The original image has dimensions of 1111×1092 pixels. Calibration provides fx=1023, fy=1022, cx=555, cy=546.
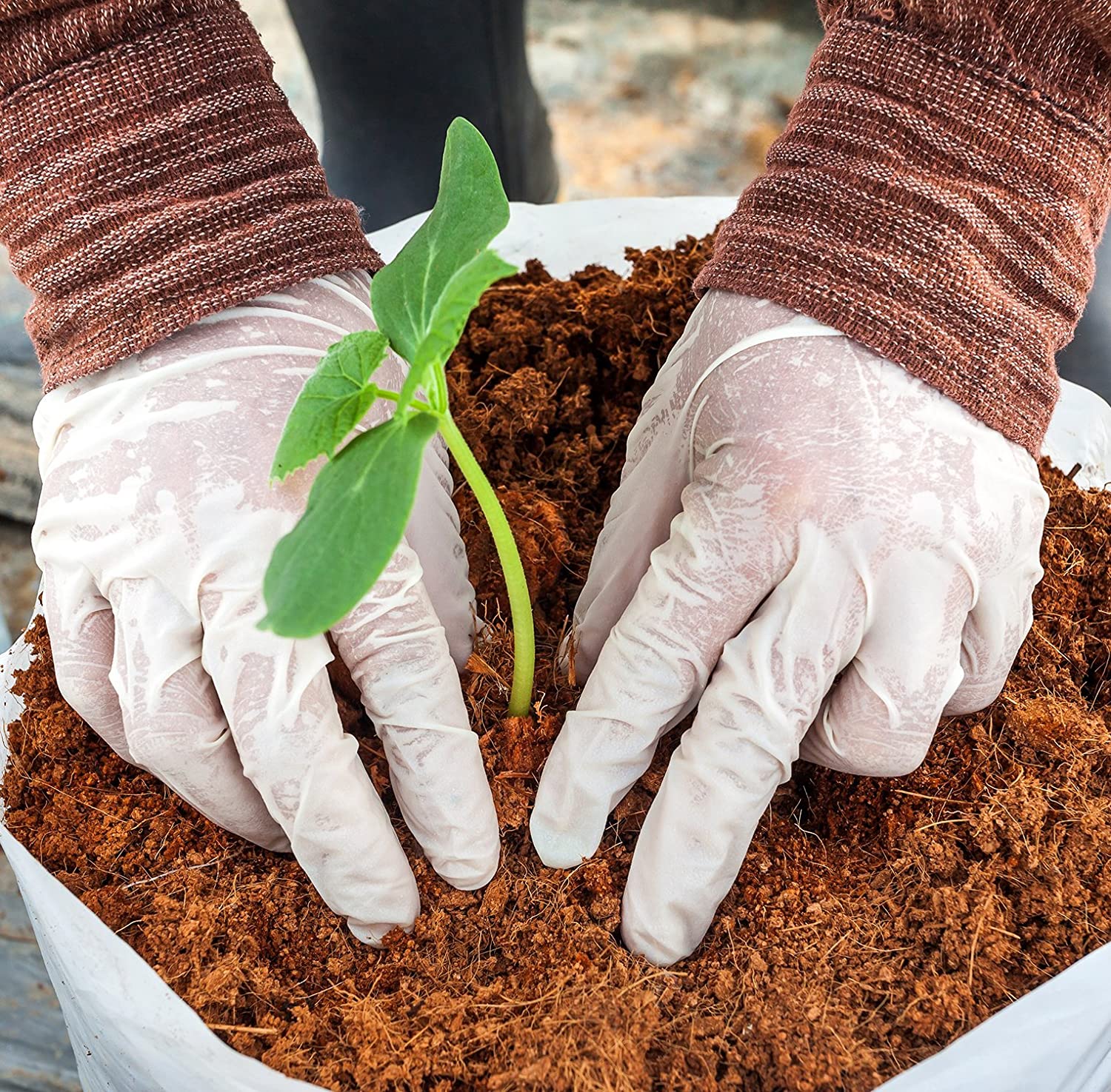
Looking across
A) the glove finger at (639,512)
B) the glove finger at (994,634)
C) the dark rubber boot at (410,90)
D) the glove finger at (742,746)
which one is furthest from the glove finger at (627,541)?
the dark rubber boot at (410,90)

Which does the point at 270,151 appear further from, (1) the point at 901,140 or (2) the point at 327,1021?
(2) the point at 327,1021

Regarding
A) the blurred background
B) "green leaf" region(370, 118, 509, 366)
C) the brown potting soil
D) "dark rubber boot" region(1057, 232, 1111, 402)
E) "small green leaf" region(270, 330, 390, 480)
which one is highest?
"green leaf" region(370, 118, 509, 366)

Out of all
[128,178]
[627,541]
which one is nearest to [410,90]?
[128,178]

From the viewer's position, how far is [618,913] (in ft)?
2.49

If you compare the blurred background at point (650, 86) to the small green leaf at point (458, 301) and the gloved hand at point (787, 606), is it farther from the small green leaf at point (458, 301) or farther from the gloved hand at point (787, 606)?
the small green leaf at point (458, 301)

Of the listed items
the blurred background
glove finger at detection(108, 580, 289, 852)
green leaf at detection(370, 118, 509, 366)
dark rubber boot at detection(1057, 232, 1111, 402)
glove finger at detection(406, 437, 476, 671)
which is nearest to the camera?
green leaf at detection(370, 118, 509, 366)

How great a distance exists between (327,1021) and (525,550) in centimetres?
41

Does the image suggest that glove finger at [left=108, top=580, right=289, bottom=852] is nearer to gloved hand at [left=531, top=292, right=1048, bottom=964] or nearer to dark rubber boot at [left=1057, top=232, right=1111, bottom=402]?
gloved hand at [left=531, top=292, right=1048, bottom=964]

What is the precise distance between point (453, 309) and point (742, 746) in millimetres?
391

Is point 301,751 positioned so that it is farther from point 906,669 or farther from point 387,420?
point 906,669

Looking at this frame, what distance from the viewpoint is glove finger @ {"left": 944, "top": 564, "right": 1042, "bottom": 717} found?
→ 771 mm

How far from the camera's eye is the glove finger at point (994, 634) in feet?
2.53

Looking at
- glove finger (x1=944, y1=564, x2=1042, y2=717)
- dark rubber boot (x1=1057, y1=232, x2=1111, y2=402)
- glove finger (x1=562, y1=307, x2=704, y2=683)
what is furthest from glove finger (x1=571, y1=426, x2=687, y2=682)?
dark rubber boot (x1=1057, y1=232, x2=1111, y2=402)

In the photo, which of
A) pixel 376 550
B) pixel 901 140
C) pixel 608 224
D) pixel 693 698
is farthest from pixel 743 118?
pixel 376 550
